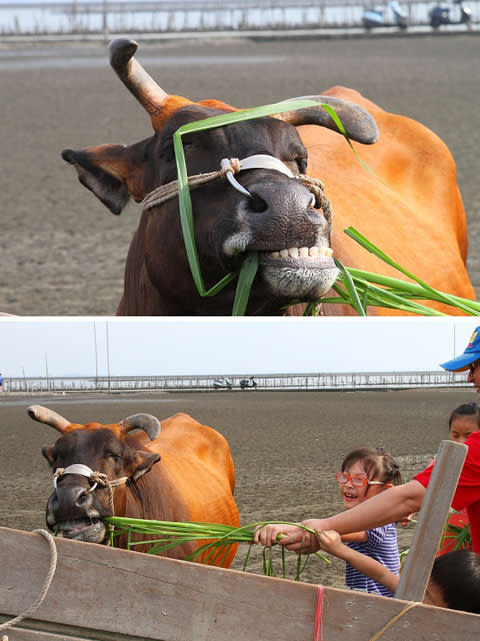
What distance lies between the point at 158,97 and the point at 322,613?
2.68m

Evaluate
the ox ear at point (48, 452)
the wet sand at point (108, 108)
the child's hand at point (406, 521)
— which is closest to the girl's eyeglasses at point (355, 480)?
Result: the child's hand at point (406, 521)

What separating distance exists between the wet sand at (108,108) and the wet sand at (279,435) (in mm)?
6847

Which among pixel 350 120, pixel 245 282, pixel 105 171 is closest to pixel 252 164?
pixel 245 282

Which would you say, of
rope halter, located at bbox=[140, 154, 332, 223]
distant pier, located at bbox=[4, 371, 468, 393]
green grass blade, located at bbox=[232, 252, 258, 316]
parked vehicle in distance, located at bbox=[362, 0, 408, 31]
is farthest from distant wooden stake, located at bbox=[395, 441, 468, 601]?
parked vehicle in distance, located at bbox=[362, 0, 408, 31]

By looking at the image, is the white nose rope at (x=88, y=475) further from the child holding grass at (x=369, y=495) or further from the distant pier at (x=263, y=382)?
the child holding grass at (x=369, y=495)

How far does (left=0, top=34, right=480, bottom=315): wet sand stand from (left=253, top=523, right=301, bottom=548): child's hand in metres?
7.16

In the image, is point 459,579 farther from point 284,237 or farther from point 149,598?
point 284,237

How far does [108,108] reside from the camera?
21500 mm

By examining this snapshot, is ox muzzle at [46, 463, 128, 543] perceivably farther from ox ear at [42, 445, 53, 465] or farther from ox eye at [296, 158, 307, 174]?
ox eye at [296, 158, 307, 174]

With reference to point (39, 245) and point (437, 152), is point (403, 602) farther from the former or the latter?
point (39, 245)

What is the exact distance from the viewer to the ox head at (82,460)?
2.80 metres

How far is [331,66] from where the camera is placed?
2850 cm

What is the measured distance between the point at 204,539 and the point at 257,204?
142cm

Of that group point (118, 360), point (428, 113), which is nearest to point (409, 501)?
point (118, 360)
